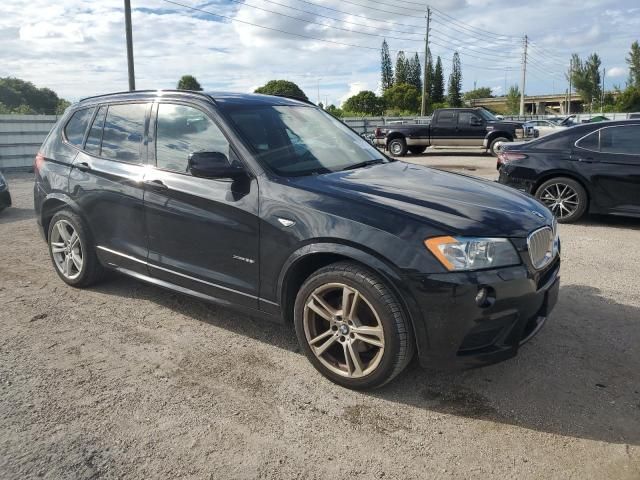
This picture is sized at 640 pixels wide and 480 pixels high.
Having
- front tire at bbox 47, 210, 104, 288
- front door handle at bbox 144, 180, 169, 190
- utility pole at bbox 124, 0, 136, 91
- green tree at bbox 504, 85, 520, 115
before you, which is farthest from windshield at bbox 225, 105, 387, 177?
green tree at bbox 504, 85, 520, 115

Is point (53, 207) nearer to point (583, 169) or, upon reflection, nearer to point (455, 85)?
point (583, 169)

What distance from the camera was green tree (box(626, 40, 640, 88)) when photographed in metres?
75.5

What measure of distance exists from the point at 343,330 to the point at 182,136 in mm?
1909

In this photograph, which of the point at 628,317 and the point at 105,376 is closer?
the point at 105,376

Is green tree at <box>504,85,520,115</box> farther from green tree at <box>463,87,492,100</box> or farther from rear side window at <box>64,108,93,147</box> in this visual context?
rear side window at <box>64,108,93,147</box>

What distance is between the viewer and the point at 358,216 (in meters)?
3.03

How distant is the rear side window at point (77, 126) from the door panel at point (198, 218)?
112 centimetres

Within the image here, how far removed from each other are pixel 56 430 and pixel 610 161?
7267 mm

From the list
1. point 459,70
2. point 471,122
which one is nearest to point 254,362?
point 471,122

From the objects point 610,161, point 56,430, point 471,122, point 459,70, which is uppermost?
point 459,70

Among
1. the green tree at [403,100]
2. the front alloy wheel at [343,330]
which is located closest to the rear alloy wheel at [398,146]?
the front alloy wheel at [343,330]

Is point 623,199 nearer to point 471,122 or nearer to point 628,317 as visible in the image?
point 628,317

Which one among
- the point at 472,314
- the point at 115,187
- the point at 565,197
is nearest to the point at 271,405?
the point at 472,314

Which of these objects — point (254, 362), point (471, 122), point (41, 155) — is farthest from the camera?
point (471, 122)
